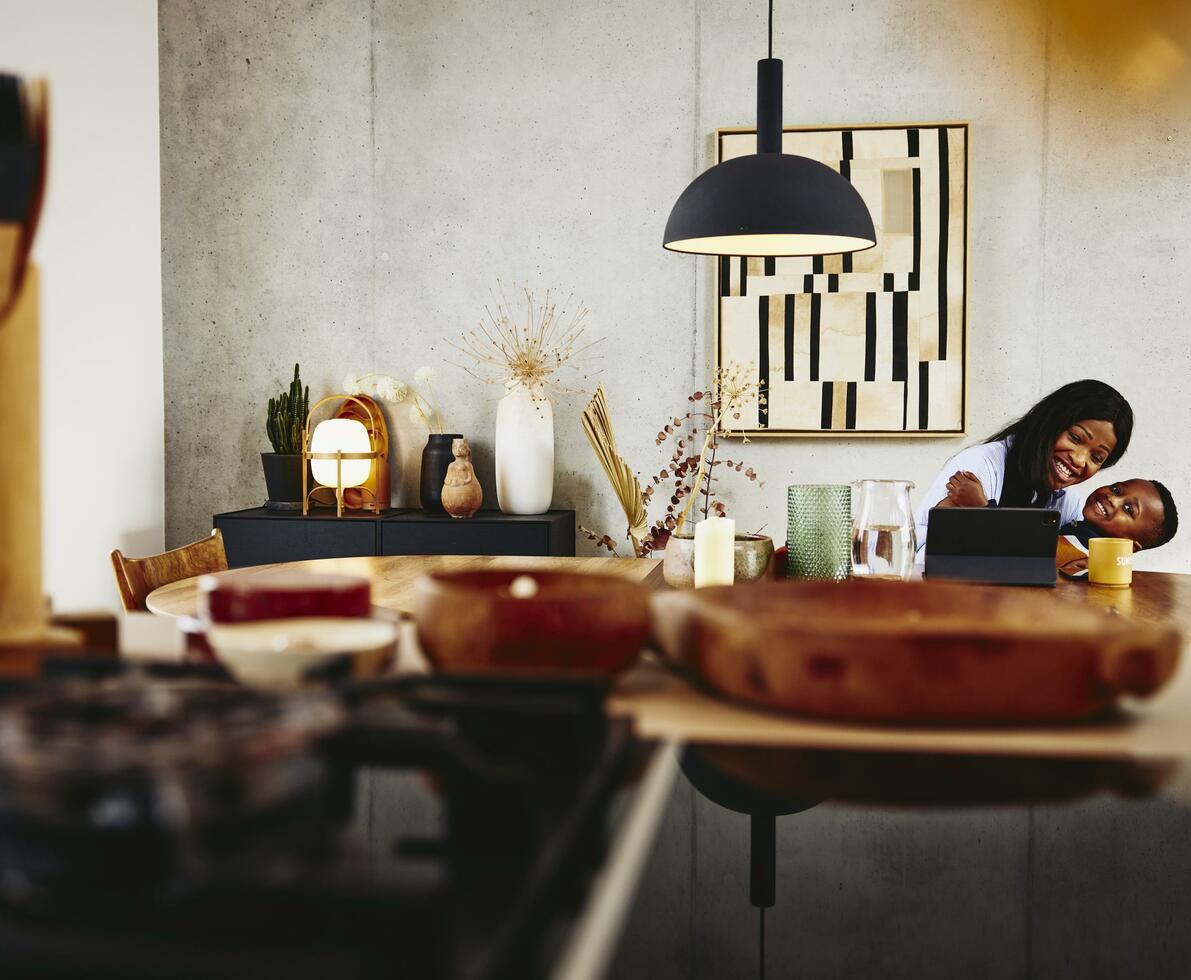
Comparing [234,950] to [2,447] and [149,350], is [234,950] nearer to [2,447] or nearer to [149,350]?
[2,447]

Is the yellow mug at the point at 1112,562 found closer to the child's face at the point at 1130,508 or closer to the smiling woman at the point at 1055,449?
the smiling woman at the point at 1055,449

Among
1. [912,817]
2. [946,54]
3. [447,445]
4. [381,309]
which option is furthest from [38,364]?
[946,54]

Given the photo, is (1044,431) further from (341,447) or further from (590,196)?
(341,447)

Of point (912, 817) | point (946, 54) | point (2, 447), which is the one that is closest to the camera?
point (912, 817)

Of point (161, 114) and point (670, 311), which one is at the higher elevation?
point (161, 114)

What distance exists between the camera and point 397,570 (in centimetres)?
293

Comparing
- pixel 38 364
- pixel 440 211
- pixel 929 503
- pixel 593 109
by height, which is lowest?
pixel 929 503

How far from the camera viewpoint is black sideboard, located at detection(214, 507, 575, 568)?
13.9ft

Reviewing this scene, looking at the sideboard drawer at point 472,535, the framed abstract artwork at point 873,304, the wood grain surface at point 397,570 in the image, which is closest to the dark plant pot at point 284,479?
the sideboard drawer at point 472,535

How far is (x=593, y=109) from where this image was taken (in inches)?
181

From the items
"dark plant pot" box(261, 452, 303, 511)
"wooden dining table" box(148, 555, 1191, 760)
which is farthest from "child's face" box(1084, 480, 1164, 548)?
"wooden dining table" box(148, 555, 1191, 760)

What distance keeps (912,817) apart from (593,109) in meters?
4.34

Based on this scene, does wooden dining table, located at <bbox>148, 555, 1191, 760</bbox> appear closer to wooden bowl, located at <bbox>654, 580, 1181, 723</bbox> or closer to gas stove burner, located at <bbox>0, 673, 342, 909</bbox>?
wooden bowl, located at <bbox>654, 580, 1181, 723</bbox>

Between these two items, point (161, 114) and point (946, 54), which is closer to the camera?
point (946, 54)
